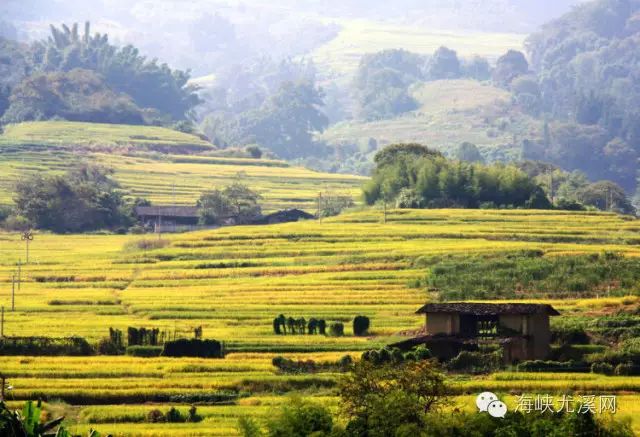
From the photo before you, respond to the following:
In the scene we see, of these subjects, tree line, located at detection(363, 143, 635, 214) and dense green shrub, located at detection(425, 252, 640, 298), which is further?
tree line, located at detection(363, 143, 635, 214)

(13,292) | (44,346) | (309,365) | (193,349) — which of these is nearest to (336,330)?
(193,349)

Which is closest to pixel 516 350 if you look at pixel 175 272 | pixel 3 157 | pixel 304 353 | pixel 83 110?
pixel 304 353

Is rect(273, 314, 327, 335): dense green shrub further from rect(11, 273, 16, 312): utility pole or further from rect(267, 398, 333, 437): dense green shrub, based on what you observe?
rect(267, 398, 333, 437): dense green shrub

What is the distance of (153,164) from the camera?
134750 mm

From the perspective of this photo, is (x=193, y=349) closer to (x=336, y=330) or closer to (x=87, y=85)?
(x=336, y=330)

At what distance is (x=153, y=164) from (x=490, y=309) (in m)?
79.5

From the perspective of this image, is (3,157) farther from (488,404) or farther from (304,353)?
(488,404)

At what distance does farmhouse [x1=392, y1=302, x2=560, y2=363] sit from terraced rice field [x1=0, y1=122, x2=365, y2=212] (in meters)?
57.0

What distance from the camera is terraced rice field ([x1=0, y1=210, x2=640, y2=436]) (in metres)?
48.1

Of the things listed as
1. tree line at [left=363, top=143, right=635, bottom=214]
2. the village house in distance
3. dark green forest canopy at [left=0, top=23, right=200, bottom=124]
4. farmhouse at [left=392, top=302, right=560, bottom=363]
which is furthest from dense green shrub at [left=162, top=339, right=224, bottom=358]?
dark green forest canopy at [left=0, top=23, right=200, bottom=124]

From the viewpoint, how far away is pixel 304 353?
56469 millimetres

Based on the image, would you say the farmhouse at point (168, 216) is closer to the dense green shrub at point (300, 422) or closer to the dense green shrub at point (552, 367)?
the dense green shrub at point (552, 367)

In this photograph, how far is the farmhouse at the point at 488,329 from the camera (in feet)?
181

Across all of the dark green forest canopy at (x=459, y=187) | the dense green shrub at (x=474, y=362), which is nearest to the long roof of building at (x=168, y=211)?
the dark green forest canopy at (x=459, y=187)
